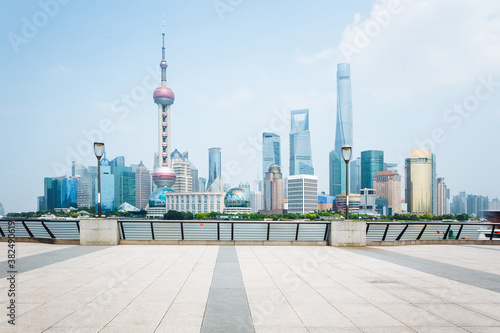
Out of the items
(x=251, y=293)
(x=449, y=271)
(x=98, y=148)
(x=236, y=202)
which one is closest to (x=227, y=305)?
(x=251, y=293)

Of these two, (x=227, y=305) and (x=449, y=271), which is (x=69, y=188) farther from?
(x=227, y=305)

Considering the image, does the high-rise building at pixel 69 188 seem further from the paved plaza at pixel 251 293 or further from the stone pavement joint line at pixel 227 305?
the stone pavement joint line at pixel 227 305

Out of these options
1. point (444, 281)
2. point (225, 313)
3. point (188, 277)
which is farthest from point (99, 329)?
point (444, 281)

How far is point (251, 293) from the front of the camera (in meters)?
7.94

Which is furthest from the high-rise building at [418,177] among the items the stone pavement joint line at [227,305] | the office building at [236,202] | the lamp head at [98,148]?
the stone pavement joint line at [227,305]

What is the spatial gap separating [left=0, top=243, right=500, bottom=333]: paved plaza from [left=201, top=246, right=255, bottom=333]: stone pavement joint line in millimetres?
21

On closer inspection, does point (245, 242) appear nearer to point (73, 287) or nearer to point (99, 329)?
point (73, 287)

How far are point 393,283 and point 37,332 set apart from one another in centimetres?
791

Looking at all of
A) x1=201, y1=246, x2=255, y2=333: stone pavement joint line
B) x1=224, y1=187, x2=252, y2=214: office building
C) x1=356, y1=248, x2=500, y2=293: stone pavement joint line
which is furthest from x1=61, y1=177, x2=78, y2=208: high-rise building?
x1=201, y1=246, x2=255, y2=333: stone pavement joint line

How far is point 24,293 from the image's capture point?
7750mm

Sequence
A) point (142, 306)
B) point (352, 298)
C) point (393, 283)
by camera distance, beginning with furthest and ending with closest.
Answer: point (393, 283) → point (352, 298) → point (142, 306)

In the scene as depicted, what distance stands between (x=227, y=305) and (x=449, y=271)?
768 centimetres

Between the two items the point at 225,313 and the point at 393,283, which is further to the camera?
the point at 393,283

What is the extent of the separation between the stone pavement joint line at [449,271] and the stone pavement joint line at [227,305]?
5942 mm
